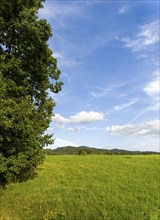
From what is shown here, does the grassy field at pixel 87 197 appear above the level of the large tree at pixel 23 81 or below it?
below

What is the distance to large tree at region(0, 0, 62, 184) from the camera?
56.8ft

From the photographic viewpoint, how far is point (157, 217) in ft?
45.4

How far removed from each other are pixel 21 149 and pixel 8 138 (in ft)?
7.32

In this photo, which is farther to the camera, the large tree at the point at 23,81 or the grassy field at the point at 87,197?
the large tree at the point at 23,81

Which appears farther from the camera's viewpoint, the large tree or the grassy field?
the large tree

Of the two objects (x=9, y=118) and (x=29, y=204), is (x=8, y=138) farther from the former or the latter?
(x=29, y=204)

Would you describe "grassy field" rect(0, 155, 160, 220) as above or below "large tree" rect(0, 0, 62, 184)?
below

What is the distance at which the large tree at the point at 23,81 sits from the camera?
1731 centimetres

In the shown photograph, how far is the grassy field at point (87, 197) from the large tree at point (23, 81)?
6.66 feet

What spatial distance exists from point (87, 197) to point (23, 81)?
358 inches

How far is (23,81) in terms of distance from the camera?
65.4 ft

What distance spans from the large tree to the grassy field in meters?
2.03

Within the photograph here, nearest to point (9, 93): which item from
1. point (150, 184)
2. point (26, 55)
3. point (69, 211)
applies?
point (26, 55)

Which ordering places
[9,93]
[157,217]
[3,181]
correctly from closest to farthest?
[157,217], [9,93], [3,181]
